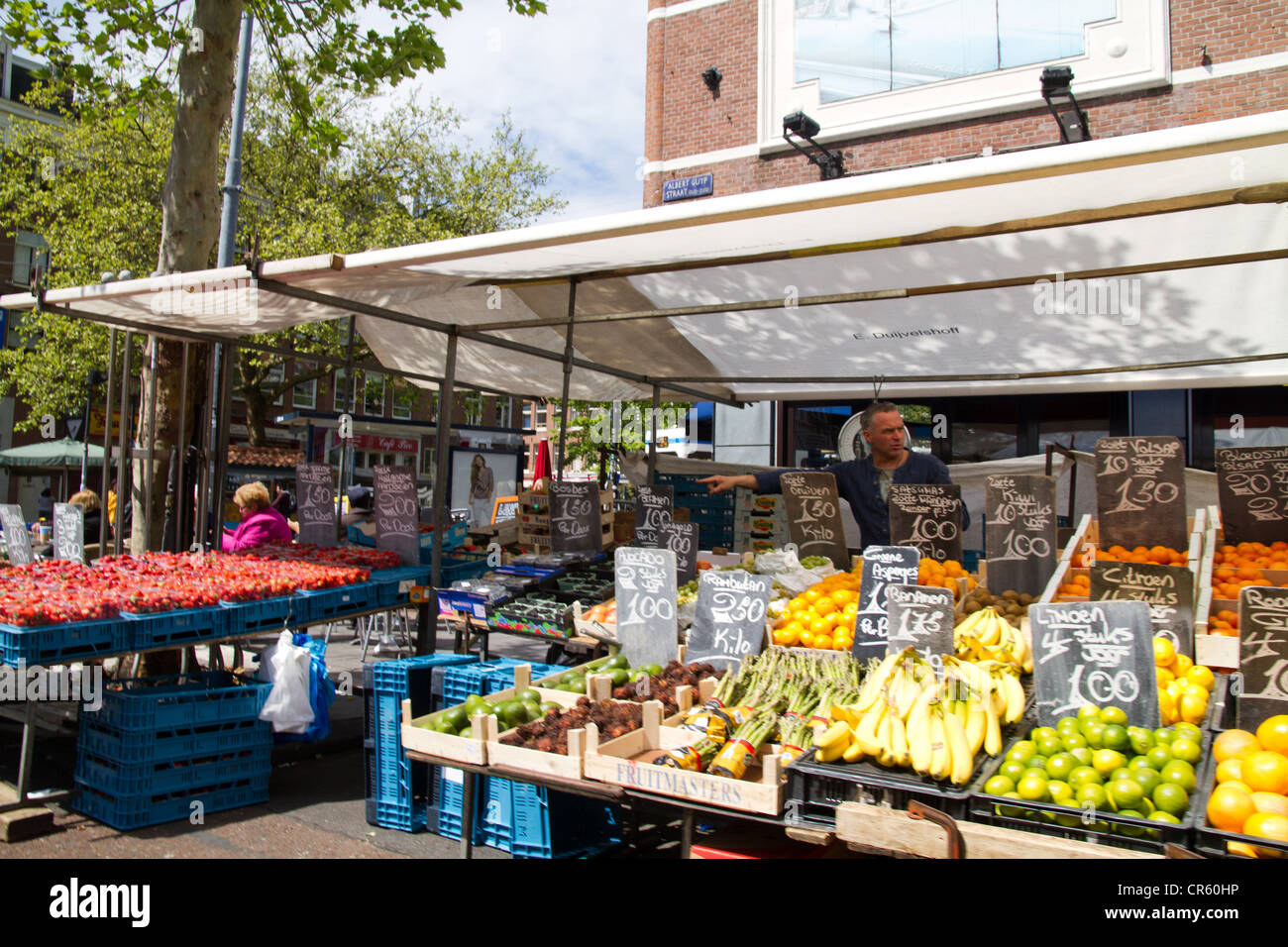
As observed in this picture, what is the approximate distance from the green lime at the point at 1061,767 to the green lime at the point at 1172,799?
9.3 inches

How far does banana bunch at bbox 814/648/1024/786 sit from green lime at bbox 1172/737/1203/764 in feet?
1.70

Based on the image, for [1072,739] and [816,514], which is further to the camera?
[816,514]

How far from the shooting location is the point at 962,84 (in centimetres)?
1248

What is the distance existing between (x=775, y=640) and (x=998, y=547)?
1.60m

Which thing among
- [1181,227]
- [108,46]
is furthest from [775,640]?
[108,46]

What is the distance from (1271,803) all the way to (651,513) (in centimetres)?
451

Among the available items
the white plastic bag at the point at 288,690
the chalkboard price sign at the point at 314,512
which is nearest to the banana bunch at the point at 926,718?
the white plastic bag at the point at 288,690

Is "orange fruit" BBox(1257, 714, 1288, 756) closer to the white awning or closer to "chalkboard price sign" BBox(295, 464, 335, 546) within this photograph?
the white awning

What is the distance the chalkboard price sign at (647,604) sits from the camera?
4500 millimetres

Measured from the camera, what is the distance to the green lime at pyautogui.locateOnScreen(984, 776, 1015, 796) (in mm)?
2547

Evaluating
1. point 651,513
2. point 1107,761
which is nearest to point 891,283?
point 651,513

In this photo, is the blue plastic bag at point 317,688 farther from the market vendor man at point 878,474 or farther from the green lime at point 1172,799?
the green lime at point 1172,799

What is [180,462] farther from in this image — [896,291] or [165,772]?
[896,291]
